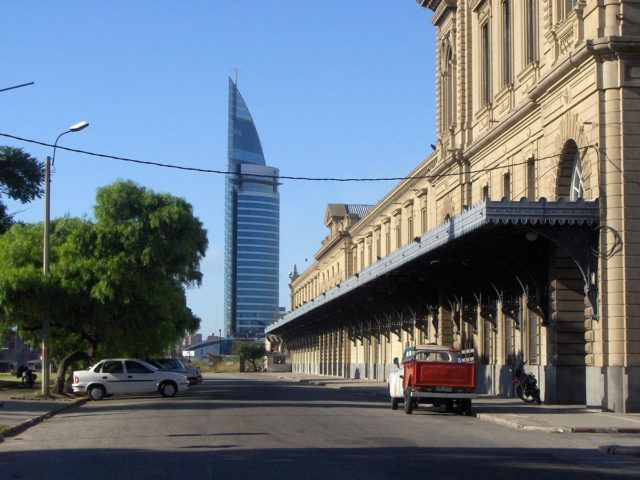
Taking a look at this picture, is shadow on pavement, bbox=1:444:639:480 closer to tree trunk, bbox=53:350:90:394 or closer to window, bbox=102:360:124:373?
window, bbox=102:360:124:373

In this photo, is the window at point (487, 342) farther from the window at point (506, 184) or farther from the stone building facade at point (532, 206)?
the window at point (506, 184)

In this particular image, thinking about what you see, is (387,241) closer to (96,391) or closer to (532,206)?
(96,391)

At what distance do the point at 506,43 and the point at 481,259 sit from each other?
952 cm

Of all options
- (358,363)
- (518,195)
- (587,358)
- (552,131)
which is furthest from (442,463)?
(358,363)

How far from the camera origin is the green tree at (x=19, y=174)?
4581 centimetres

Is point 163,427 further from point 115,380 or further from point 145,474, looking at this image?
point 115,380

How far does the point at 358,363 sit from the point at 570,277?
43306 mm

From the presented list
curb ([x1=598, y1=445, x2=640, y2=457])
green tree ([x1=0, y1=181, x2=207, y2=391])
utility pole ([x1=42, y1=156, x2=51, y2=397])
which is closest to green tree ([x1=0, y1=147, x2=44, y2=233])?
green tree ([x1=0, y1=181, x2=207, y2=391])

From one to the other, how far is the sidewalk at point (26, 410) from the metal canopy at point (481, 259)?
41.7ft

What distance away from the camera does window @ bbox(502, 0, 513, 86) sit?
39.6 m

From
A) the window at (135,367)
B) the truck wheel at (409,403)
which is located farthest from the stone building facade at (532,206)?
the window at (135,367)

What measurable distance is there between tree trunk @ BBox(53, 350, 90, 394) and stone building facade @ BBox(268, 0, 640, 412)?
12.7 meters

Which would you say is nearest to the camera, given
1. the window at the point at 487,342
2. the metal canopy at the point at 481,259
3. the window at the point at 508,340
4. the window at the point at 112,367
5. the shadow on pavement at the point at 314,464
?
the shadow on pavement at the point at 314,464

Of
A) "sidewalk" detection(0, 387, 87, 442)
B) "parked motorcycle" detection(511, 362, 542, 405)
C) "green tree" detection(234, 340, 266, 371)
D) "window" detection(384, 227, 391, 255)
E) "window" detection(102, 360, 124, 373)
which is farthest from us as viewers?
"green tree" detection(234, 340, 266, 371)
